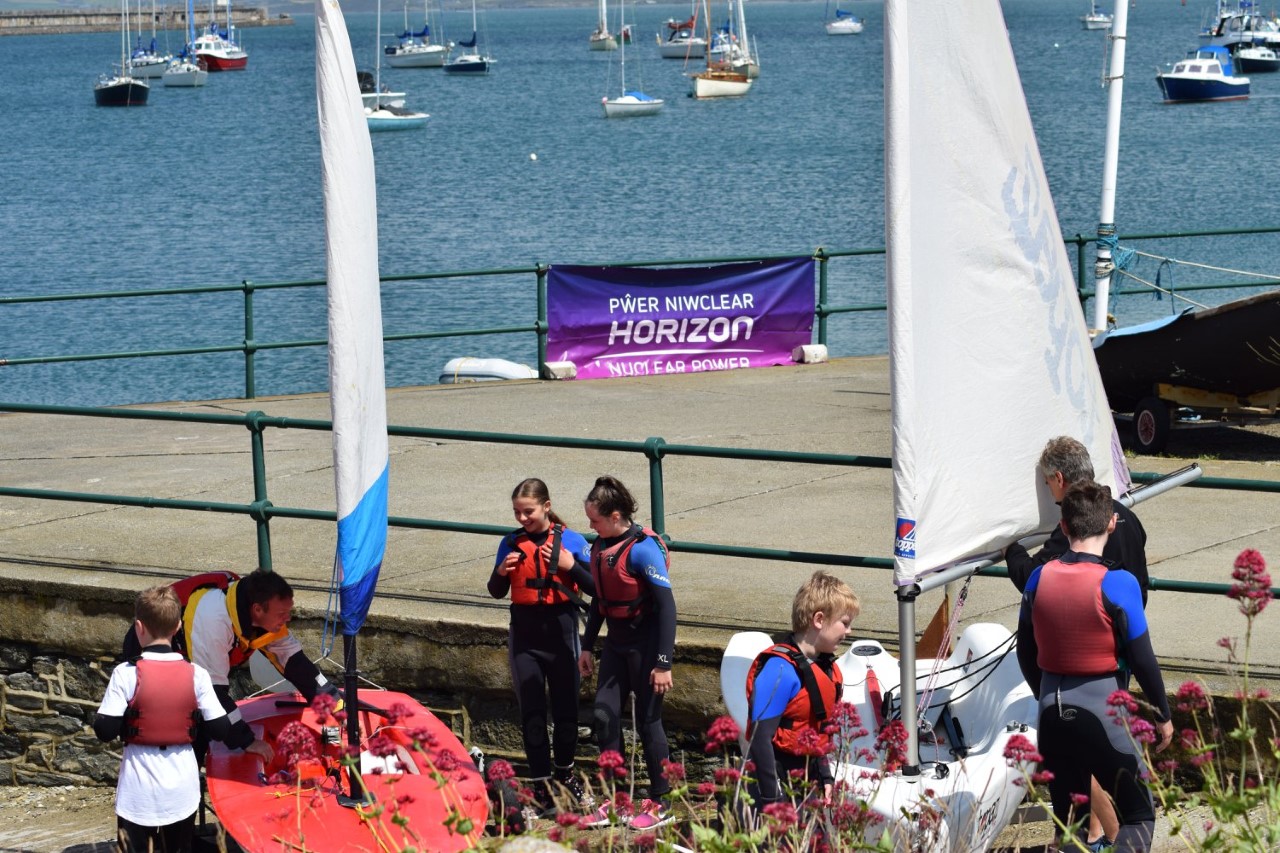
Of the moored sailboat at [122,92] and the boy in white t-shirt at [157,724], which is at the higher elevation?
the boy in white t-shirt at [157,724]

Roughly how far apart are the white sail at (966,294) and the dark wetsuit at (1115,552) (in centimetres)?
12

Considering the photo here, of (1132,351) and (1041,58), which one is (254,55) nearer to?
(1041,58)

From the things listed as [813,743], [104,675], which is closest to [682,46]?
[104,675]

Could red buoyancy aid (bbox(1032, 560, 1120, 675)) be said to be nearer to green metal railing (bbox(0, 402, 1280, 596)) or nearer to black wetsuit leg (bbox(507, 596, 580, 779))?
green metal railing (bbox(0, 402, 1280, 596))

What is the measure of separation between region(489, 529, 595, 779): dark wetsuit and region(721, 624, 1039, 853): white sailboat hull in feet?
3.06

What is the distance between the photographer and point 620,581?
22.7 ft

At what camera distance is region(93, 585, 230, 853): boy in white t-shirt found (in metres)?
6.40

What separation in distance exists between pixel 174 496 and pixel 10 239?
44.4 m

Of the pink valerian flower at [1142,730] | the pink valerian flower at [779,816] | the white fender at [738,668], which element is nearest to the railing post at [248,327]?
the white fender at [738,668]

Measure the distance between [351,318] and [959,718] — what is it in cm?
286

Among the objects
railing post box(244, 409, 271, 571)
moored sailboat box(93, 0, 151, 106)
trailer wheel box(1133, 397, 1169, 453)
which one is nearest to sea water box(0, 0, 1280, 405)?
moored sailboat box(93, 0, 151, 106)

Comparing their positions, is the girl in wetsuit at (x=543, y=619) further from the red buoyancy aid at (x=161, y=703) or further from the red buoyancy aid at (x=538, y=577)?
the red buoyancy aid at (x=161, y=703)

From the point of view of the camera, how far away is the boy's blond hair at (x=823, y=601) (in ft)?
19.0

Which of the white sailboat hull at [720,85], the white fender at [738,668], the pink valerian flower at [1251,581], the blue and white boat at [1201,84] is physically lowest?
the white sailboat hull at [720,85]
